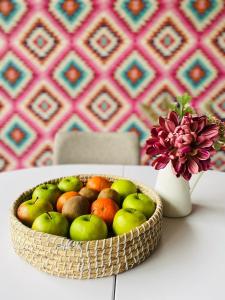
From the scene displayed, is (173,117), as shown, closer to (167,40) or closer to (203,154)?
(203,154)

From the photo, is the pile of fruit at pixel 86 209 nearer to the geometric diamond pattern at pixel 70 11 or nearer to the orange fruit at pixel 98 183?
the orange fruit at pixel 98 183

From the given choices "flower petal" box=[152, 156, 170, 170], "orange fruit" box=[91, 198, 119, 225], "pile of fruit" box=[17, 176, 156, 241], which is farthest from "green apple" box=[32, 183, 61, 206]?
"flower petal" box=[152, 156, 170, 170]

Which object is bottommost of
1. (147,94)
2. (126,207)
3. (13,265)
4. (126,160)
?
(147,94)

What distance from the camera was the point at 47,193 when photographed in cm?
101

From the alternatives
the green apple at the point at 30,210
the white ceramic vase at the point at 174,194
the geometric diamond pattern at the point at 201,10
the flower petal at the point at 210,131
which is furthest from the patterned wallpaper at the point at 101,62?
the green apple at the point at 30,210

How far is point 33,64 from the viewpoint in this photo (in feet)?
8.04

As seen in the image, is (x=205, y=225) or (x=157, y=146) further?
(x=205, y=225)

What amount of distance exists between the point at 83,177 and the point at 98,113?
139 centimetres

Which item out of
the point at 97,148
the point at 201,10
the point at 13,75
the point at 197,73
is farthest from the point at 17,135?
the point at 201,10

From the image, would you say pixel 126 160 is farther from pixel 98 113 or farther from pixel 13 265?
pixel 13 265

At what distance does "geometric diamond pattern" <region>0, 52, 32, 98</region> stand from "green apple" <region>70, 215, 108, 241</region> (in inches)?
70.9

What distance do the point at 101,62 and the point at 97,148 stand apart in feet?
2.76

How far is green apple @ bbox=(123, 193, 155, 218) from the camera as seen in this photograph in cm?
94

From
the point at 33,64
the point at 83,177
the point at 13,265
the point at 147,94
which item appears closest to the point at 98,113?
the point at 147,94
